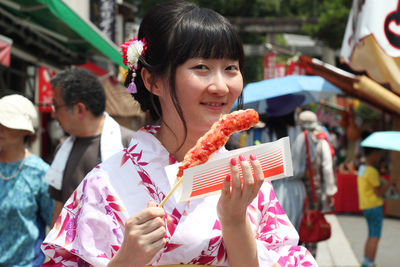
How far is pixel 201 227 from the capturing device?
180 cm

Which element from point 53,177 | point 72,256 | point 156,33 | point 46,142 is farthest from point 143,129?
point 46,142

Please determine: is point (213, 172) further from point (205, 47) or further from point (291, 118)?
point (291, 118)

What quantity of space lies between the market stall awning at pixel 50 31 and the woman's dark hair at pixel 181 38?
15.3 ft

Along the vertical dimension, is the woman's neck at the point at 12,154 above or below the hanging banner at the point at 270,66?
below

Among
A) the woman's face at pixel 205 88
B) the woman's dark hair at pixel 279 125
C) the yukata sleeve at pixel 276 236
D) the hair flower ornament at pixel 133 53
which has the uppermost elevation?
the hair flower ornament at pixel 133 53

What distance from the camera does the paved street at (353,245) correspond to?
753 cm

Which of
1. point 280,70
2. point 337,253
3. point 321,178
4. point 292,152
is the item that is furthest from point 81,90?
point 280,70

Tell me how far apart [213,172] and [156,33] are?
→ 620 millimetres

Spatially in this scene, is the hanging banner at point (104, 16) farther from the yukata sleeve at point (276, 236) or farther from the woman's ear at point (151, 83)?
the yukata sleeve at point (276, 236)

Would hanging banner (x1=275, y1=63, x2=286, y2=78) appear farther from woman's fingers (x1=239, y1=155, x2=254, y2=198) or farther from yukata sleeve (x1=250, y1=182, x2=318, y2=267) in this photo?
woman's fingers (x1=239, y1=155, x2=254, y2=198)

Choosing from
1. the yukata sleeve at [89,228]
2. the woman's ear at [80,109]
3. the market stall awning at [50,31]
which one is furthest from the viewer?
the market stall awning at [50,31]

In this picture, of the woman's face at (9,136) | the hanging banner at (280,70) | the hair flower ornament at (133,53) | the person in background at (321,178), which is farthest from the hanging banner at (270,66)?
the hair flower ornament at (133,53)

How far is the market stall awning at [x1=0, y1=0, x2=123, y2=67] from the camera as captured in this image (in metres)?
6.85

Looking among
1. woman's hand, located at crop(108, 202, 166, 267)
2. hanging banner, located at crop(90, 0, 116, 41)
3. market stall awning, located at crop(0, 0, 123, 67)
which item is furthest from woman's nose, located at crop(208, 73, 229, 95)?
hanging banner, located at crop(90, 0, 116, 41)
